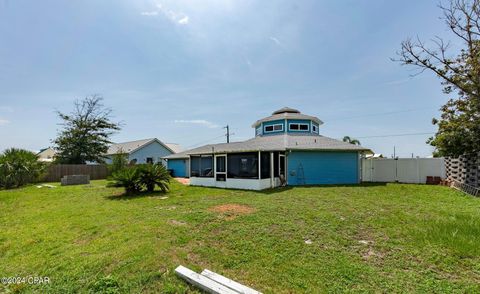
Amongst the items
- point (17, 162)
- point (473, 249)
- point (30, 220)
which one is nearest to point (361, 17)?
point (473, 249)

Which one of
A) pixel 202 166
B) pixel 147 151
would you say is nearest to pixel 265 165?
pixel 202 166

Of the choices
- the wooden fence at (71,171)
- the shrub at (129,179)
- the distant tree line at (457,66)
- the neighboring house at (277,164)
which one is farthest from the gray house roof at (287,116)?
the wooden fence at (71,171)

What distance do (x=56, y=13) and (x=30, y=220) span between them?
6884 mm

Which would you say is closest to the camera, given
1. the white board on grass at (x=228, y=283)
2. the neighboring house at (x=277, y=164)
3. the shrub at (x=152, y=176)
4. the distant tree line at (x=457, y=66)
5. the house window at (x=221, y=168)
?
the white board on grass at (x=228, y=283)

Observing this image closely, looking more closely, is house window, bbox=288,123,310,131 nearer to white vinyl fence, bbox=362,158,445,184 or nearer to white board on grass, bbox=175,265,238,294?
white vinyl fence, bbox=362,158,445,184

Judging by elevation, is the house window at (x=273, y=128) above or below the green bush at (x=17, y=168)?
above

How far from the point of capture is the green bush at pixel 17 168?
14250mm

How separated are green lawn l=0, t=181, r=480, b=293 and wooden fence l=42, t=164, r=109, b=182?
14.4m

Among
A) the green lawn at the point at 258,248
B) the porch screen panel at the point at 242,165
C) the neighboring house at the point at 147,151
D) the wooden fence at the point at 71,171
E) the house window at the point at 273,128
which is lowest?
the green lawn at the point at 258,248

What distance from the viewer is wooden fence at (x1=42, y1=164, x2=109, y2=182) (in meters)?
18.9

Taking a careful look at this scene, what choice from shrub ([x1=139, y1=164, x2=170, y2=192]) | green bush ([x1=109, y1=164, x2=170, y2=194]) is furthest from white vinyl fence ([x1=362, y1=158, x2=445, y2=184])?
green bush ([x1=109, y1=164, x2=170, y2=194])

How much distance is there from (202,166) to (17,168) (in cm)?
1168

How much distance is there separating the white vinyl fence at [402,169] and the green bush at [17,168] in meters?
22.6

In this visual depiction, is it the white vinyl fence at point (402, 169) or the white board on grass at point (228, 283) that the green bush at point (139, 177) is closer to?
the white board on grass at point (228, 283)
